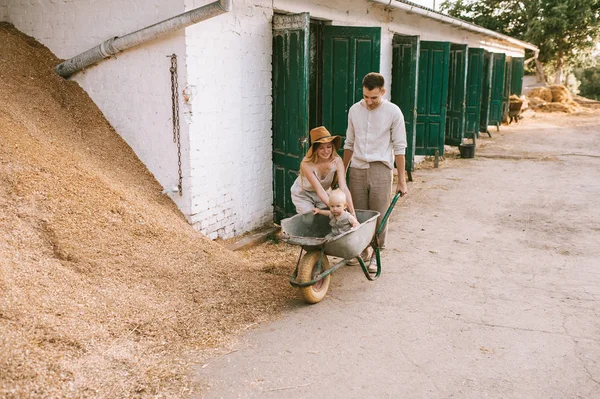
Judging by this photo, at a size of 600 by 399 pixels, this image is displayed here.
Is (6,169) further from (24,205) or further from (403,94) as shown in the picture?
(403,94)

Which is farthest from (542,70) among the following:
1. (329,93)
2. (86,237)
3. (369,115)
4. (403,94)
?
(86,237)

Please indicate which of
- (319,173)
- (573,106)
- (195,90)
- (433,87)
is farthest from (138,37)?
(573,106)

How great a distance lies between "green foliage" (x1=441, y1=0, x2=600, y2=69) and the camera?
2527 centimetres

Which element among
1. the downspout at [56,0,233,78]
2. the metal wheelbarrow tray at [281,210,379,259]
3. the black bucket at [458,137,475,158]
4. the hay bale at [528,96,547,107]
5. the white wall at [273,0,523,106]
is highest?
the white wall at [273,0,523,106]

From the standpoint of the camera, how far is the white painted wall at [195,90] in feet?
18.3

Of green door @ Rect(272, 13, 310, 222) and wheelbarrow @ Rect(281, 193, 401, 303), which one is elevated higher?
green door @ Rect(272, 13, 310, 222)

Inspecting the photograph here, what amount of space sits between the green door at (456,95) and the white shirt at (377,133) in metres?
7.76

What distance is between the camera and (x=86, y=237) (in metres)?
4.45

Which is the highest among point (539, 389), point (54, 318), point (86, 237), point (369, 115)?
point (369, 115)

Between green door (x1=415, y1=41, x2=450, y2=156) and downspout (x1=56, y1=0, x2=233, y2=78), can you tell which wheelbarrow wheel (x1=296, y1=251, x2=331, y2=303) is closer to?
downspout (x1=56, y1=0, x2=233, y2=78)

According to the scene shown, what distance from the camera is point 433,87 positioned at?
35.2ft

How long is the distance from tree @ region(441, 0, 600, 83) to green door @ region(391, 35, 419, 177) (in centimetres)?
1881

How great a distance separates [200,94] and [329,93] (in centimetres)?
239

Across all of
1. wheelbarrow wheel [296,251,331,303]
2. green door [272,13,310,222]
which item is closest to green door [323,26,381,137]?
green door [272,13,310,222]
